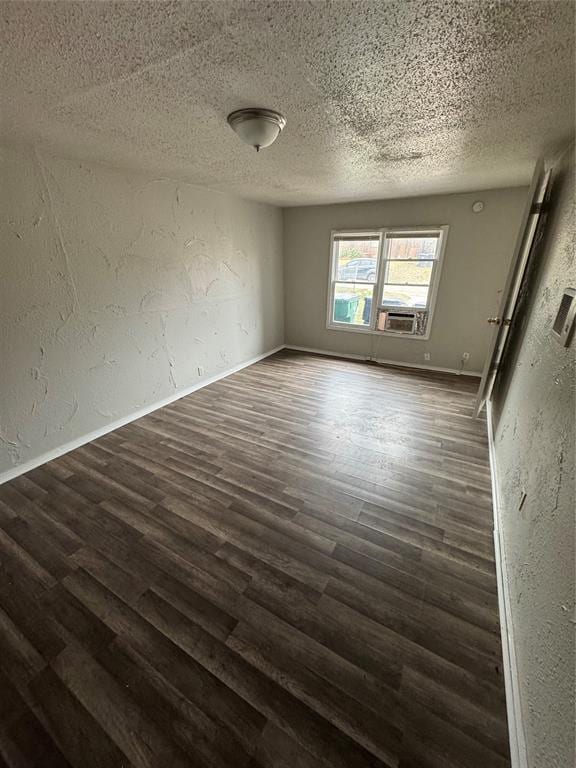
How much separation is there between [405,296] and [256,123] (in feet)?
11.0

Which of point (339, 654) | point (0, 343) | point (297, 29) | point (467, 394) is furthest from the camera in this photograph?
point (467, 394)

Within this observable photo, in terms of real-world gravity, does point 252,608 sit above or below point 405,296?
below

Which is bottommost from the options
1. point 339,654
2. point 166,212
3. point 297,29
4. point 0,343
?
point 339,654

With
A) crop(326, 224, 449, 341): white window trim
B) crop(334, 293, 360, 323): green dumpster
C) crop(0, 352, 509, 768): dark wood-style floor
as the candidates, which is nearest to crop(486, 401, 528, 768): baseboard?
crop(0, 352, 509, 768): dark wood-style floor

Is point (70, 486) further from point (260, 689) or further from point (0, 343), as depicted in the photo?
point (260, 689)

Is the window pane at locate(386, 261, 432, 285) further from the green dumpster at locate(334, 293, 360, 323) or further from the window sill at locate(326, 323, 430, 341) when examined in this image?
the window sill at locate(326, 323, 430, 341)

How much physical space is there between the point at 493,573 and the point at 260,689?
1260 millimetres

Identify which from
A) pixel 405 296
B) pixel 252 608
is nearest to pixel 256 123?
pixel 252 608

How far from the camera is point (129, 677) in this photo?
1.18 m

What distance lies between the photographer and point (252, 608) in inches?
55.6

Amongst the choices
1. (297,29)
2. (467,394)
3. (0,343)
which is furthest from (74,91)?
(467,394)

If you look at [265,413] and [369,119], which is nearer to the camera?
[369,119]

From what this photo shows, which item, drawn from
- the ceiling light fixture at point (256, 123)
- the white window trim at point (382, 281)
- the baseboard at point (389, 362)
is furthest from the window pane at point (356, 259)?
the ceiling light fixture at point (256, 123)

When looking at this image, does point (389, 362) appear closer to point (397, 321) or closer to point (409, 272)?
point (397, 321)
